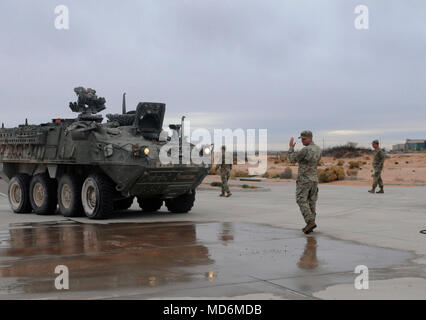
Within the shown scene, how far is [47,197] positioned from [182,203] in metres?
3.41

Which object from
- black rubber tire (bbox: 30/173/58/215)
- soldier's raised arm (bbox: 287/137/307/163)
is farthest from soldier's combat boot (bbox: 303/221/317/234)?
black rubber tire (bbox: 30/173/58/215)

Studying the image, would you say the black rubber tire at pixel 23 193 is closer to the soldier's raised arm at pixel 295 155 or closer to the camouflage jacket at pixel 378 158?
the soldier's raised arm at pixel 295 155

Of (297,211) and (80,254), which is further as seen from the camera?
(297,211)

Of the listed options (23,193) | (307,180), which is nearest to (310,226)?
(307,180)

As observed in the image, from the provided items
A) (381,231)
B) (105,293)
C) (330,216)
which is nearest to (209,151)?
(330,216)

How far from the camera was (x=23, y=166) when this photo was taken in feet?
56.2

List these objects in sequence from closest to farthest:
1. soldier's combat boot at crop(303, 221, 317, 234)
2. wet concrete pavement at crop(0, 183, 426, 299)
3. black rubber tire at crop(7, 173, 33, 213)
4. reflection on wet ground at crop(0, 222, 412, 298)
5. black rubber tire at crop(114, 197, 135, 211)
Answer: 1. wet concrete pavement at crop(0, 183, 426, 299)
2. reflection on wet ground at crop(0, 222, 412, 298)
3. soldier's combat boot at crop(303, 221, 317, 234)
4. black rubber tire at crop(7, 173, 33, 213)
5. black rubber tire at crop(114, 197, 135, 211)

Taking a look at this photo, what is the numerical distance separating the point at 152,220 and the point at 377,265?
688cm

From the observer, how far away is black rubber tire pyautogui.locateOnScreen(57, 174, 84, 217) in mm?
14252

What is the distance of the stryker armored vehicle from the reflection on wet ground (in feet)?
6.07

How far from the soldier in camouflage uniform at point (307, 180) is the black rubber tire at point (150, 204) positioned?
6031 millimetres

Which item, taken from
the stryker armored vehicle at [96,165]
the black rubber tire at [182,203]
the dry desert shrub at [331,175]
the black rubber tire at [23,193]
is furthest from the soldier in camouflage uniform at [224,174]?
the dry desert shrub at [331,175]

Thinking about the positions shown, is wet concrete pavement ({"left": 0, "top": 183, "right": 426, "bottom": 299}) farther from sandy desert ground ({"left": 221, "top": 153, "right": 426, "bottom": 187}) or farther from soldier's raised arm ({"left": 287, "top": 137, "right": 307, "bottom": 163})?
sandy desert ground ({"left": 221, "top": 153, "right": 426, "bottom": 187})
